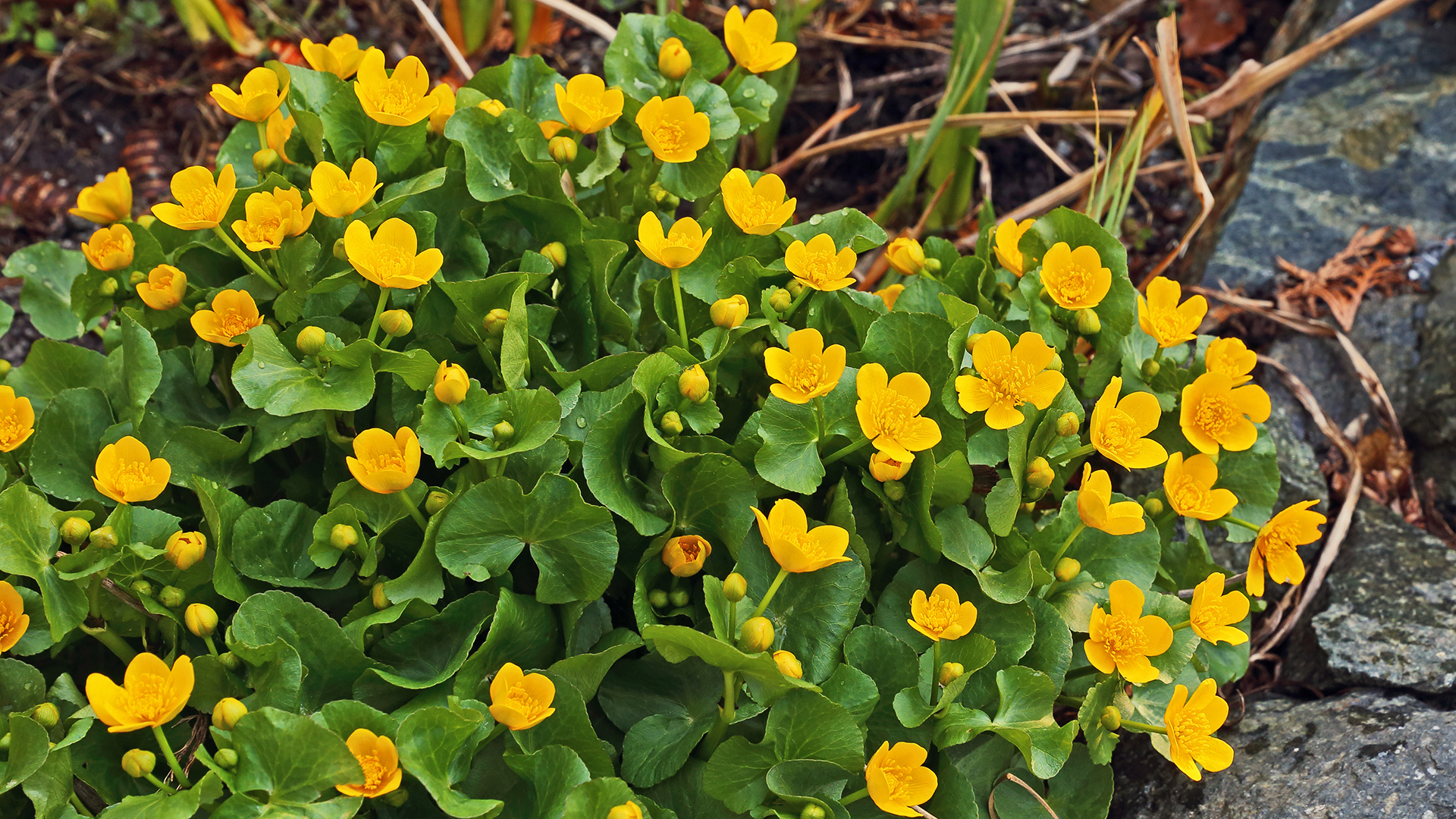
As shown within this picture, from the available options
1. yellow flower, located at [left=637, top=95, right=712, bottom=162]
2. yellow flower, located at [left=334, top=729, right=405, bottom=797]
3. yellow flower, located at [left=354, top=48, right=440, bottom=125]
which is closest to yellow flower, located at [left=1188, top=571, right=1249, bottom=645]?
yellow flower, located at [left=637, top=95, right=712, bottom=162]

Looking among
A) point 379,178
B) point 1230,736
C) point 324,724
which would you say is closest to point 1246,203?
point 1230,736

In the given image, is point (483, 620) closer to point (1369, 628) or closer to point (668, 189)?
point (668, 189)

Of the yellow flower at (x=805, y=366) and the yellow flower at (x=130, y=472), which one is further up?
the yellow flower at (x=805, y=366)

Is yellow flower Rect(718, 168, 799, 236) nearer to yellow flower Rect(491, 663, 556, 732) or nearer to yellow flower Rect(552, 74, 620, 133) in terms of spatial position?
yellow flower Rect(552, 74, 620, 133)

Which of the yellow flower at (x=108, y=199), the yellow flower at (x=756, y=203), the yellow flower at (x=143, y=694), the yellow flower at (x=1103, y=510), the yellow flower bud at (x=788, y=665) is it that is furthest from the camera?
the yellow flower at (x=108, y=199)

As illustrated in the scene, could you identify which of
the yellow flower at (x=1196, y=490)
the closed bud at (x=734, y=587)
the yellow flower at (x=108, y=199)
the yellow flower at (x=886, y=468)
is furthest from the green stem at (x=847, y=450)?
the yellow flower at (x=108, y=199)

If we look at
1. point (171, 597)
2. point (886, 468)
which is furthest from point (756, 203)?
point (171, 597)

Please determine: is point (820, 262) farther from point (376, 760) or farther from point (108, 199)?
point (108, 199)

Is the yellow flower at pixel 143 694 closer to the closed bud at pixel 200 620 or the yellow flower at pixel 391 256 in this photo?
the closed bud at pixel 200 620
